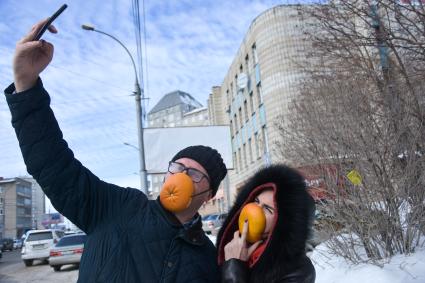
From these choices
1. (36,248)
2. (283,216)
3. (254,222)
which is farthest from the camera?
(36,248)

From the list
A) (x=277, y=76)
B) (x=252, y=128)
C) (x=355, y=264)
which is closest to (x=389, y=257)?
(x=355, y=264)

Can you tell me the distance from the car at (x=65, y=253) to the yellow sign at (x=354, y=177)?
1127 centimetres

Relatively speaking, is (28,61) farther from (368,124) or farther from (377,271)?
(368,124)

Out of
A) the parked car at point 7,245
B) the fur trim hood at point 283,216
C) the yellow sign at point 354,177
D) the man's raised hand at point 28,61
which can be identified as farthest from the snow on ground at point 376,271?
the parked car at point 7,245

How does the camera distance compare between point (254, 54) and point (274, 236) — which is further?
point (254, 54)

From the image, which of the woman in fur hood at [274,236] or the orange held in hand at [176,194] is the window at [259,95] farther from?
the orange held in hand at [176,194]

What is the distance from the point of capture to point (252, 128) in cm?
3198

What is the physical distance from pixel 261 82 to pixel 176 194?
86.8 feet

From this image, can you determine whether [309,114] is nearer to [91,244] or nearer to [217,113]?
[91,244]

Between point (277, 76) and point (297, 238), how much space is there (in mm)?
24729

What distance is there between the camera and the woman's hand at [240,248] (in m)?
2.14

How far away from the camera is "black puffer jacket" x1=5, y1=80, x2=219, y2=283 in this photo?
5.74 feet

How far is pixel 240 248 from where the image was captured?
7.06ft

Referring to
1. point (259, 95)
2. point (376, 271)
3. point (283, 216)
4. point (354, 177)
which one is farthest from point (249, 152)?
point (283, 216)
